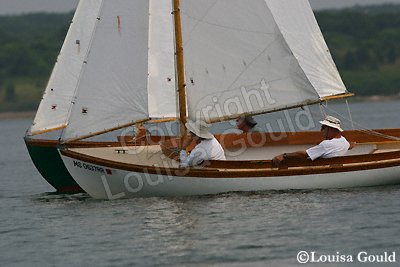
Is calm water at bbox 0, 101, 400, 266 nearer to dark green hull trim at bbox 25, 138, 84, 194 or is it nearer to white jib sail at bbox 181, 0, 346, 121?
dark green hull trim at bbox 25, 138, 84, 194

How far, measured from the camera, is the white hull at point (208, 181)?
32812 mm

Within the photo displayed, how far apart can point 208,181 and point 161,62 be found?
3720mm

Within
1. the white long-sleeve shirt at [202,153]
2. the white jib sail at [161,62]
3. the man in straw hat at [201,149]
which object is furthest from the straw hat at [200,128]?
the white jib sail at [161,62]

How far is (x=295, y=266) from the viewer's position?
81.4 feet

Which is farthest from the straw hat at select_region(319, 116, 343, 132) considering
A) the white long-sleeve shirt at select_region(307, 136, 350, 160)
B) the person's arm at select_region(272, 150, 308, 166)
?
the person's arm at select_region(272, 150, 308, 166)

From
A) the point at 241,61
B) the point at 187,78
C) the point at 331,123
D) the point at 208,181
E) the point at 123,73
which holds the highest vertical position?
the point at 123,73

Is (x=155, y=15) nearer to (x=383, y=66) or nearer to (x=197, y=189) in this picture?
(x=197, y=189)

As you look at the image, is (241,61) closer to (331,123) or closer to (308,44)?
(308,44)

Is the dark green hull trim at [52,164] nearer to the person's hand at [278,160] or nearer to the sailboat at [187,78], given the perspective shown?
the sailboat at [187,78]

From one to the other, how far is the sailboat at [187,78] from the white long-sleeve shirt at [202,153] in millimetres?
404

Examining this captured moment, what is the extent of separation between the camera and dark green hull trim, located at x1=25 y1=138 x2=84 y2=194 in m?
37.8

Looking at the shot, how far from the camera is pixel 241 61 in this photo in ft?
112

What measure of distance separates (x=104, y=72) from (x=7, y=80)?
13130cm

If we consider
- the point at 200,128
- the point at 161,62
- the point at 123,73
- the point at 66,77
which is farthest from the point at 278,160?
the point at 66,77
